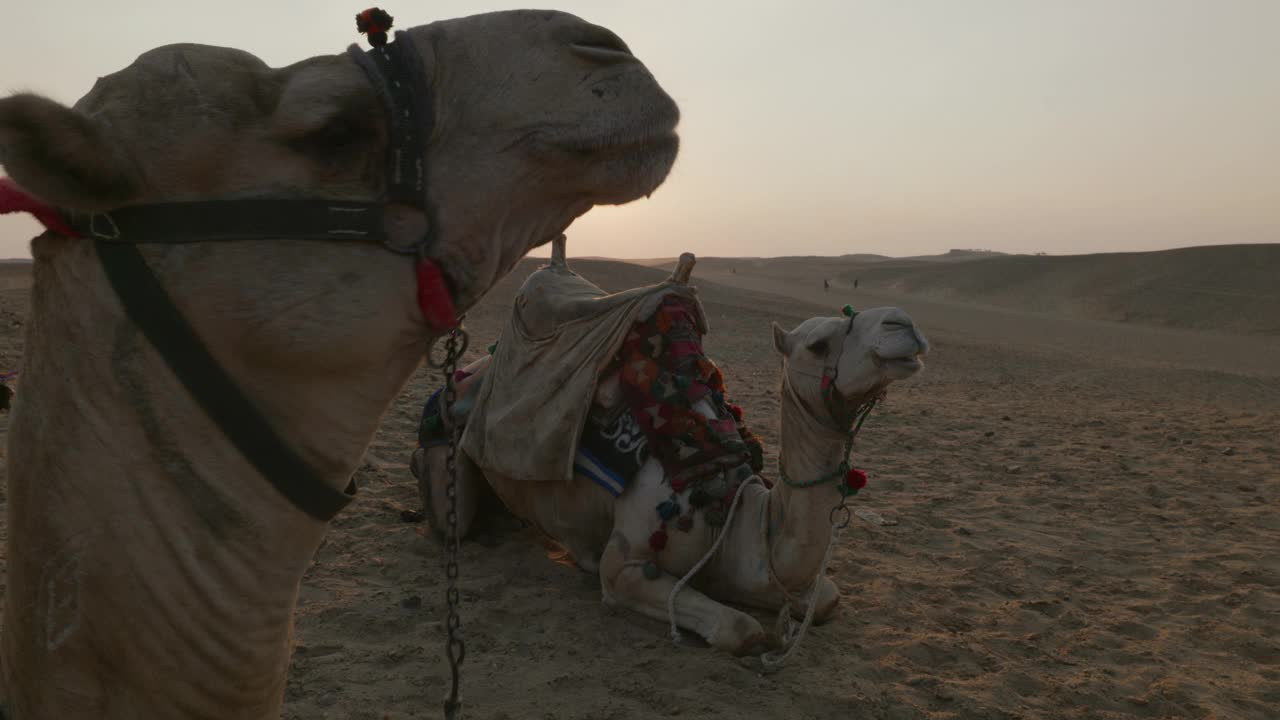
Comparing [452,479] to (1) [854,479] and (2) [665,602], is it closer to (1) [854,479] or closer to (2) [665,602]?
(1) [854,479]

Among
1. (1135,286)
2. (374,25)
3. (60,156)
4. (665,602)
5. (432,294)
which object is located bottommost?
(665,602)

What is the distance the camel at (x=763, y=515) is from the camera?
355 cm

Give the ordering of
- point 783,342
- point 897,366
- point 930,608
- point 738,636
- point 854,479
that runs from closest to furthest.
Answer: point 897,366
point 854,479
point 738,636
point 783,342
point 930,608

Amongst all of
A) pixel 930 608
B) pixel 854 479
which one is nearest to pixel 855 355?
pixel 854 479

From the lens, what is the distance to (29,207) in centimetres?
117

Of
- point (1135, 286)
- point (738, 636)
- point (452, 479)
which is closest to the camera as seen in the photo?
point (452, 479)

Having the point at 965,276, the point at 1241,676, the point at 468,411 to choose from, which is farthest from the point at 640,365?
the point at 965,276

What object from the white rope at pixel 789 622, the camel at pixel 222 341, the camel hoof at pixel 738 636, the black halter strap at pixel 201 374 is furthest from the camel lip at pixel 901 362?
the black halter strap at pixel 201 374

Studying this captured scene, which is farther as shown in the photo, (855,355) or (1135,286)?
(1135,286)

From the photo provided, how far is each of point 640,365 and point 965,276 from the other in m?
55.4

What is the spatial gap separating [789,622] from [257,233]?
3.22m

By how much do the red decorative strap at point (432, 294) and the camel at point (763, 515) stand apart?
2285 mm

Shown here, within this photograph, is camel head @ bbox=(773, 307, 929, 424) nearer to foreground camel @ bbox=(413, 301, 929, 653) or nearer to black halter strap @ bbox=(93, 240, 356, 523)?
foreground camel @ bbox=(413, 301, 929, 653)

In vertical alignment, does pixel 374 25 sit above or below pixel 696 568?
above
